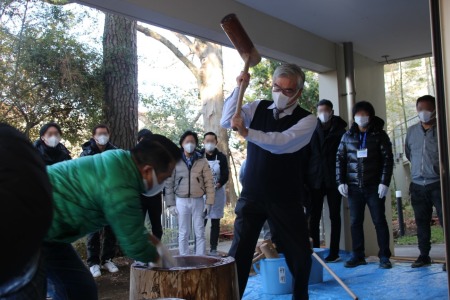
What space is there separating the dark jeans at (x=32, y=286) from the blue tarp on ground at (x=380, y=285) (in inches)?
118

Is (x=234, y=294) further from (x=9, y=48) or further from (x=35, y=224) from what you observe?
(x=9, y=48)

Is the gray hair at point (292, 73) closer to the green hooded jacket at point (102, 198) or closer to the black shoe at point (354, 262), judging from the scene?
the green hooded jacket at point (102, 198)

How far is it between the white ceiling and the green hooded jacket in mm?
3706

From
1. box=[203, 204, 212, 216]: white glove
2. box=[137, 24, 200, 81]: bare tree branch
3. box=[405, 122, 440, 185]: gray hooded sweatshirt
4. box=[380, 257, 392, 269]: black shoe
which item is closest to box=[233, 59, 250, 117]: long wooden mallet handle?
box=[405, 122, 440, 185]: gray hooded sweatshirt

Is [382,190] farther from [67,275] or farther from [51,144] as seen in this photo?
[67,275]

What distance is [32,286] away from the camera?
1666mm

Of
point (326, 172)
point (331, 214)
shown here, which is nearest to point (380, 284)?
point (331, 214)

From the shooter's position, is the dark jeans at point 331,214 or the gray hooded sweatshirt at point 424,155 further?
the dark jeans at point 331,214

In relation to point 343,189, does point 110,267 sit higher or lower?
lower

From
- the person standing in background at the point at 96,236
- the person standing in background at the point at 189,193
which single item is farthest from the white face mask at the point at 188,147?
the person standing in background at the point at 96,236

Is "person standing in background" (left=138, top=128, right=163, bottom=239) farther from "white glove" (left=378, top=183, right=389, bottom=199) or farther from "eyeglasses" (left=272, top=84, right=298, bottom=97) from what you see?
"eyeglasses" (left=272, top=84, right=298, bottom=97)

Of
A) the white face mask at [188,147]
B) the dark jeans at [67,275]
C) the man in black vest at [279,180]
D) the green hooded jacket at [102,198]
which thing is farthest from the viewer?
the white face mask at [188,147]

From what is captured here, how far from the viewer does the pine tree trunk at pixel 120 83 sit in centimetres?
772

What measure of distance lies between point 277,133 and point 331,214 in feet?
11.0
